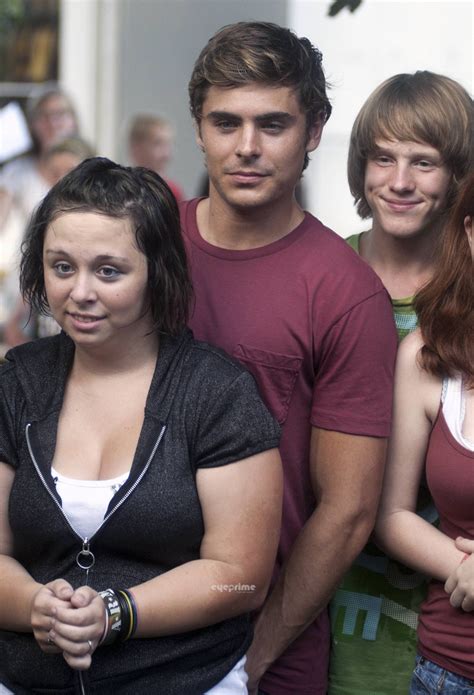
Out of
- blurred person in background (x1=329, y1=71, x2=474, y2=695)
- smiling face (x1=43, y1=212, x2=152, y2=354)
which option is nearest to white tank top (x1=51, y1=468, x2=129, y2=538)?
smiling face (x1=43, y1=212, x2=152, y2=354)

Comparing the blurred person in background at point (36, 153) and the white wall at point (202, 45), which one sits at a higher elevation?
the white wall at point (202, 45)

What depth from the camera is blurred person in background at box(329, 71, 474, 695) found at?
2.69m

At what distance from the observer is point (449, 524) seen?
8.15 feet

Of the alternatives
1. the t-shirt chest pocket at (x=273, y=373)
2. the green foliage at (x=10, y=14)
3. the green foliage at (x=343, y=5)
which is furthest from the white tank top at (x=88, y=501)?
the green foliage at (x=10, y=14)

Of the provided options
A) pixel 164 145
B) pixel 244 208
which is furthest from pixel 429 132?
pixel 164 145

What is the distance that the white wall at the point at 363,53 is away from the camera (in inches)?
182

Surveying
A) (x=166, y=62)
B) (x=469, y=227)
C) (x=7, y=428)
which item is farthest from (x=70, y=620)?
(x=166, y=62)

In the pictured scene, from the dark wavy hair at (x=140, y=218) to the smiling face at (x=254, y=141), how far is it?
0.19 meters

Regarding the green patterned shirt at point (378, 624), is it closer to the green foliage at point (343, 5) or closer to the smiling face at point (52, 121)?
the green foliage at point (343, 5)

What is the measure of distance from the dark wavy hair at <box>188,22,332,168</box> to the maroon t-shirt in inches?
11.6

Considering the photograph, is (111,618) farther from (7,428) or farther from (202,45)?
(202,45)

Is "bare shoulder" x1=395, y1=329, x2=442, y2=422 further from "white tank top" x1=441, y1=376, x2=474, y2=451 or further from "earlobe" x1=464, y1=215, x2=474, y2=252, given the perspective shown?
"earlobe" x1=464, y1=215, x2=474, y2=252

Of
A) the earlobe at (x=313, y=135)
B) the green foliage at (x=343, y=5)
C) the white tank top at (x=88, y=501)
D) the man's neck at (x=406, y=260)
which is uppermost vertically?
the green foliage at (x=343, y=5)

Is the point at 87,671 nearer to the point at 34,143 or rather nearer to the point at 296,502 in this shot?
the point at 296,502
